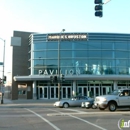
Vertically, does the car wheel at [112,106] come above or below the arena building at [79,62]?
below

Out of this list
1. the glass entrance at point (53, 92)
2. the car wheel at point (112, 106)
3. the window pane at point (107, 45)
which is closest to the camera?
the car wheel at point (112, 106)

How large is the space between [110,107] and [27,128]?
10.9 meters

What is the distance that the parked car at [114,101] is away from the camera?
2131 cm

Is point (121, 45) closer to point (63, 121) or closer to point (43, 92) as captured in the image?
point (43, 92)

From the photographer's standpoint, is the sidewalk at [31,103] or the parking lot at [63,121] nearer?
the parking lot at [63,121]

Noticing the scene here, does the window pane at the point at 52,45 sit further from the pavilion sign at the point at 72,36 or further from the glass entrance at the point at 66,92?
the glass entrance at the point at 66,92

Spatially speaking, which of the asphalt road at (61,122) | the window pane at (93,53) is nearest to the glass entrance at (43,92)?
the window pane at (93,53)

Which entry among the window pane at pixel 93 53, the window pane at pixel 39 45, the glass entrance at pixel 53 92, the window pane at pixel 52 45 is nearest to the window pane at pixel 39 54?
the window pane at pixel 39 45

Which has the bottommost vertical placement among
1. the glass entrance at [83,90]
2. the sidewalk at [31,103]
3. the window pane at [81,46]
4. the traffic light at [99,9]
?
the sidewalk at [31,103]

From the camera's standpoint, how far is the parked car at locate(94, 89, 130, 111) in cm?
2131

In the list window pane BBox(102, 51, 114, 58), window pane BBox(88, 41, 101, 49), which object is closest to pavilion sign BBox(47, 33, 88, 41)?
window pane BBox(88, 41, 101, 49)

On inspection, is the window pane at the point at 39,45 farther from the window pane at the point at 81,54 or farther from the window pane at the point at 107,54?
the window pane at the point at 107,54

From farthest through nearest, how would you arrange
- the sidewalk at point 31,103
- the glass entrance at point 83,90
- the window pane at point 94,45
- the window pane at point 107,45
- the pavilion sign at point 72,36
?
the glass entrance at point 83,90
the window pane at point 107,45
the window pane at point 94,45
the pavilion sign at point 72,36
the sidewalk at point 31,103

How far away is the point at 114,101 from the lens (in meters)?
21.6
